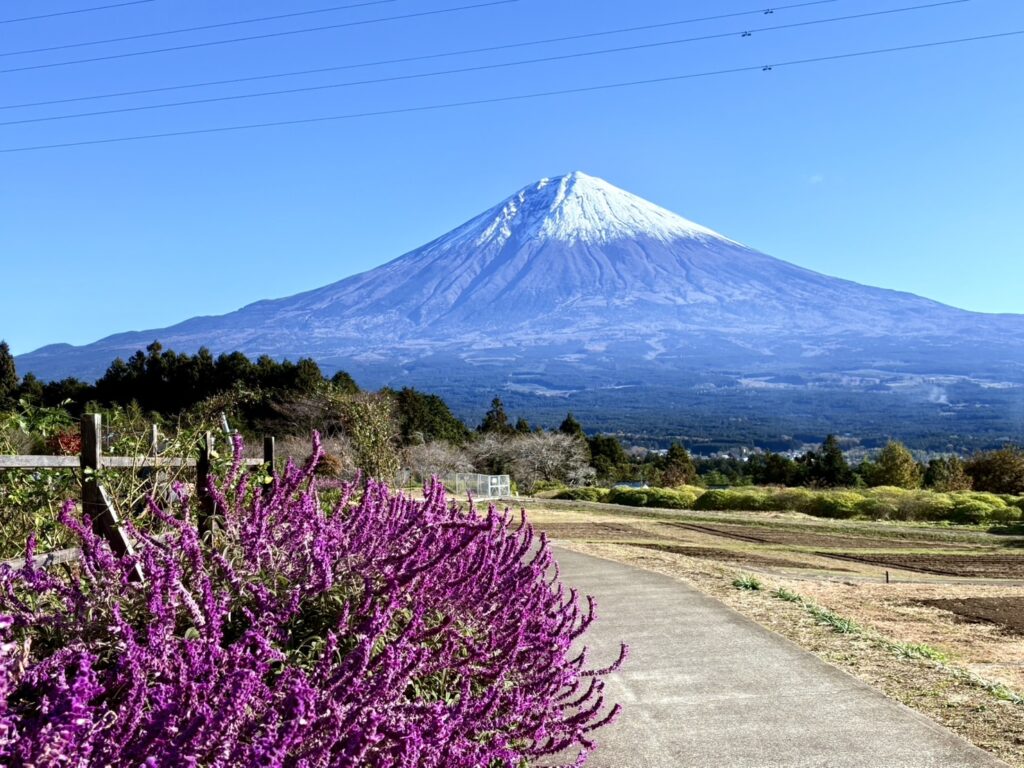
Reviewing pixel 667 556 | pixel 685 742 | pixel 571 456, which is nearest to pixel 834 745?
pixel 685 742

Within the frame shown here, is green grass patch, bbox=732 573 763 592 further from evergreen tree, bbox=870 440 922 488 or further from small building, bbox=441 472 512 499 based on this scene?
evergreen tree, bbox=870 440 922 488

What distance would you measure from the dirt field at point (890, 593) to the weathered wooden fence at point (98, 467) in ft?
12.4

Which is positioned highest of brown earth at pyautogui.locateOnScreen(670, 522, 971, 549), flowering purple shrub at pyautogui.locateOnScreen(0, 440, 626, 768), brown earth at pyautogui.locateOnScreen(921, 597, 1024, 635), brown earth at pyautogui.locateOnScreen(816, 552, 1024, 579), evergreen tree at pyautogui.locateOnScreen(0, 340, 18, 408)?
evergreen tree at pyautogui.locateOnScreen(0, 340, 18, 408)

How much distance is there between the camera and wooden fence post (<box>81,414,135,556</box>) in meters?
→ 4.26

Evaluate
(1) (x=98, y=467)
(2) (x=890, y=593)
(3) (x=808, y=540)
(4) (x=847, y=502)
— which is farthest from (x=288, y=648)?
(4) (x=847, y=502)

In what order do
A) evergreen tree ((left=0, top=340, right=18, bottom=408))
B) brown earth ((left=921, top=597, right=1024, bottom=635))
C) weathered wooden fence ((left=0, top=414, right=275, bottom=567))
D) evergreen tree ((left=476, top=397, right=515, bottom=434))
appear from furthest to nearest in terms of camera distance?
evergreen tree ((left=476, top=397, right=515, bottom=434)) → evergreen tree ((left=0, top=340, right=18, bottom=408)) → brown earth ((left=921, top=597, right=1024, bottom=635)) → weathered wooden fence ((left=0, top=414, right=275, bottom=567))

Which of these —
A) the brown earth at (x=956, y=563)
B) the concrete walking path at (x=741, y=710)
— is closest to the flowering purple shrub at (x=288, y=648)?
the concrete walking path at (x=741, y=710)

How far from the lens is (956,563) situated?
16.7 meters

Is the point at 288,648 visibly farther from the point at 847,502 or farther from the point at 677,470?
the point at 677,470

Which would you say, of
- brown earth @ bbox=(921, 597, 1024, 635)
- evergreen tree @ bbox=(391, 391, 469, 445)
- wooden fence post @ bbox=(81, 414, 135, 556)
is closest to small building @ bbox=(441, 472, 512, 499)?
evergreen tree @ bbox=(391, 391, 469, 445)

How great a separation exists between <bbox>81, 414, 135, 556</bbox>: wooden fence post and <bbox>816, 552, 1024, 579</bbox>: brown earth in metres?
13.0

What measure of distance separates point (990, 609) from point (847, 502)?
20326 mm

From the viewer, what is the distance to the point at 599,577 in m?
9.38

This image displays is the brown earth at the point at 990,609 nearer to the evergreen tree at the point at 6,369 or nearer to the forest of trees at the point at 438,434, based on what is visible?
the forest of trees at the point at 438,434
